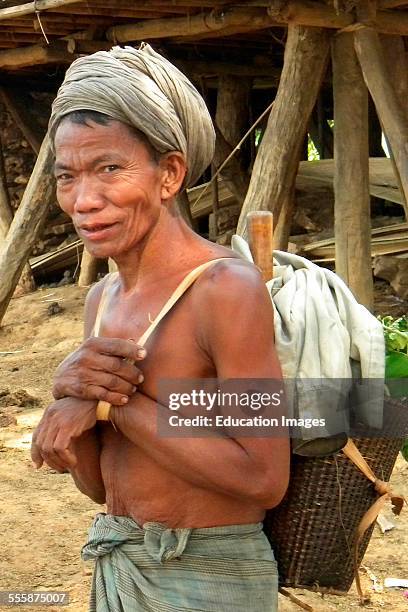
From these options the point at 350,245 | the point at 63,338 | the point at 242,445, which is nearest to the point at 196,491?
the point at 242,445

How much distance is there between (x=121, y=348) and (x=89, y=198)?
25 cm

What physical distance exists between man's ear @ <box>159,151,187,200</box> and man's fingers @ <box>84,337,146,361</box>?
268mm

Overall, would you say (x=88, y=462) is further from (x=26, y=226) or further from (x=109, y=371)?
(x=26, y=226)

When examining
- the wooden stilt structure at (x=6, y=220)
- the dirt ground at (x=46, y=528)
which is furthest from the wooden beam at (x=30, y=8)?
Result: the wooden stilt structure at (x=6, y=220)

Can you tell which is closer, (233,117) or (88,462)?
A: (88,462)

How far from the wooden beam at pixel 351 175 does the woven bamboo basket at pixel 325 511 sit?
3976 millimetres

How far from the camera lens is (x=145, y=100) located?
5.18 feet

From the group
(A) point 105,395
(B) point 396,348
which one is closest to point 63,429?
(A) point 105,395

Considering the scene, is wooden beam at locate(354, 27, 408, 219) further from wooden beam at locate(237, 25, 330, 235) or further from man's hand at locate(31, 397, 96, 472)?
man's hand at locate(31, 397, 96, 472)

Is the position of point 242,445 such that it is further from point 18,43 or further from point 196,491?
point 18,43

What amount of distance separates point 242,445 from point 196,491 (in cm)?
15

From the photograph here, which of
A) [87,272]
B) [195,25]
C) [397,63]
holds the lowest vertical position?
[87,272]

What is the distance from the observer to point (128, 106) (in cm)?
157

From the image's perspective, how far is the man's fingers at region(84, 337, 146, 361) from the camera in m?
1.54
